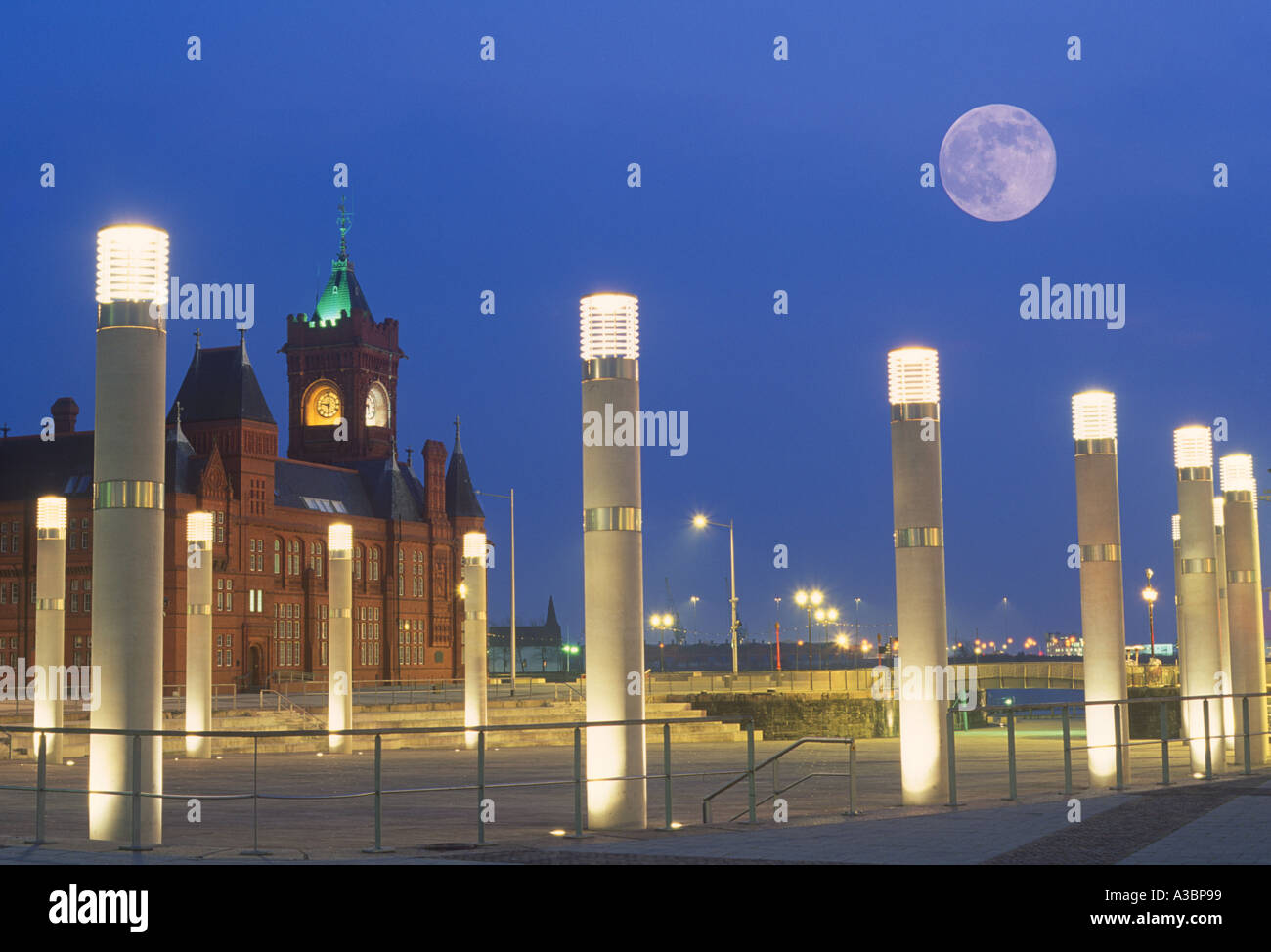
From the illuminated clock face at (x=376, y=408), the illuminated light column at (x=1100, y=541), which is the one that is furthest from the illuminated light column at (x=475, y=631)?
the illuminated clock face at (x=376, y=408)

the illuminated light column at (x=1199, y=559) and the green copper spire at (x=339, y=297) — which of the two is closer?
the illuminated light column at (x=1199, y=559)

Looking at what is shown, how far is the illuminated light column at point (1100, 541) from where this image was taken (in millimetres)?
21141

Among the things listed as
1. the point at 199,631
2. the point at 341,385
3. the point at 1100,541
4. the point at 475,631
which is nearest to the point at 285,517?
the point at 341,385

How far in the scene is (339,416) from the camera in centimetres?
11588

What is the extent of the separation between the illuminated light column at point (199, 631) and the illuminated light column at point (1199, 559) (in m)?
21.4

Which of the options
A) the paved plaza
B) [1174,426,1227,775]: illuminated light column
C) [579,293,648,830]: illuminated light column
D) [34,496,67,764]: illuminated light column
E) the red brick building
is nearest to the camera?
the paved plaza

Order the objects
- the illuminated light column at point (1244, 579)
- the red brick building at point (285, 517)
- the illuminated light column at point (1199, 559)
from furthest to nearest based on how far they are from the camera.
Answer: the red brick building at point (285, 517)
the illuminated light column at point (1244, 579)
the illuminated light column at point (1199, 559)

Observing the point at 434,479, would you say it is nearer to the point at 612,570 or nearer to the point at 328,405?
the point at 328,405

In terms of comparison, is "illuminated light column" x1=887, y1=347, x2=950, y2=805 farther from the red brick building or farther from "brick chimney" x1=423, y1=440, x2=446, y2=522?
"brick chimney" x1=423, y1=440, x2=446, y2=522

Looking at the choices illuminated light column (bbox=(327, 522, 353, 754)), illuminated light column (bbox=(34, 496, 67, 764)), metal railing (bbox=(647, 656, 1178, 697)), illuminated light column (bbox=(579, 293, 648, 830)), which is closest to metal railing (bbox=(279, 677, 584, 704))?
metal railing (bbox=(647, 656, 1178, 697))

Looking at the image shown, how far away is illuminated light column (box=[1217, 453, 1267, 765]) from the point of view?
2766 cm

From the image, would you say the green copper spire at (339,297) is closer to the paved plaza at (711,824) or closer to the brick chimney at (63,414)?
the brick chimney at (63,414)

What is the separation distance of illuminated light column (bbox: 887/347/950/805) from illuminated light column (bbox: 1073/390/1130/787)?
409 centimetres
